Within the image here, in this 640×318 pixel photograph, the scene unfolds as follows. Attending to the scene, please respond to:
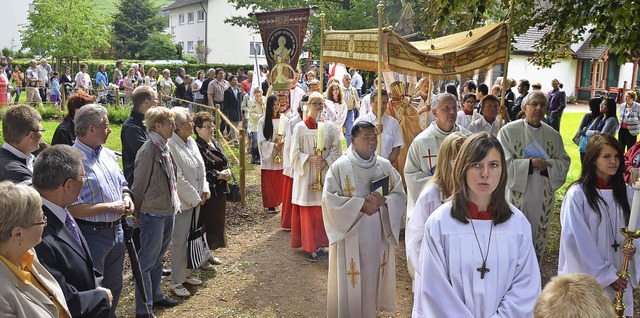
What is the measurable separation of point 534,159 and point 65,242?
5008 mm

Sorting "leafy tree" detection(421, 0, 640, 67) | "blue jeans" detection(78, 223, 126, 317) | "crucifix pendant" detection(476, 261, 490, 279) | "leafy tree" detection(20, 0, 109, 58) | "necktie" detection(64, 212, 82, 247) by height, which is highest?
"leafy tree" detection(20, 0, 109, 58)

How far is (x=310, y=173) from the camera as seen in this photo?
25.2 feet

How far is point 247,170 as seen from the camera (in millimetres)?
12859

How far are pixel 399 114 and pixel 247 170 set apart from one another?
481cm

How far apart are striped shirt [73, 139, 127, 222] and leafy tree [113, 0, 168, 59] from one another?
4920 centimetres

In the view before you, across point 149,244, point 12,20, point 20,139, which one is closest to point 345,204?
point 149,244

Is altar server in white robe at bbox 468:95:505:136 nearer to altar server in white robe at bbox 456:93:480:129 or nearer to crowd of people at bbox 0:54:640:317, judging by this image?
crowd of people at bbox 0:54:640:317

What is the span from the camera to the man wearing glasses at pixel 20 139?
407cm

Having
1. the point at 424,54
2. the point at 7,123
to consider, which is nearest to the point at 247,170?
the point at 424,54

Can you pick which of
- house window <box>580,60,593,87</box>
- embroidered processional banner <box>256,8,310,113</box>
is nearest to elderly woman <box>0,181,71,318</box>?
embroidered processional banner <box>256,8,310,113</box>

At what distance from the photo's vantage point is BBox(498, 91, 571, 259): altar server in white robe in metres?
6.63

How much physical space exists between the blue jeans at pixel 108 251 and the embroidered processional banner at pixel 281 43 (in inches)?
202

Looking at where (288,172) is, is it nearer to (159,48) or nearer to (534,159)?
(534,159)

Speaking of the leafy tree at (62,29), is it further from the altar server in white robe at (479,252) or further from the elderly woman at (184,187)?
the altar server in white robe at (479,252)
